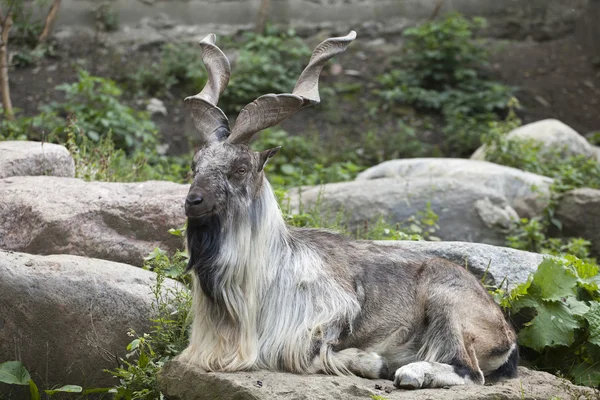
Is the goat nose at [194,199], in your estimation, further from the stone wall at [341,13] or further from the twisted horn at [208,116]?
the stone wall at [341,13]

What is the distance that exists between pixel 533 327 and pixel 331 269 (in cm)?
169

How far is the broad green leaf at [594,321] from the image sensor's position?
636 centimetres

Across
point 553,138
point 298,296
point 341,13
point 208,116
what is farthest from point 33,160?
point 341,13

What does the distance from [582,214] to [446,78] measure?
647 centimetres

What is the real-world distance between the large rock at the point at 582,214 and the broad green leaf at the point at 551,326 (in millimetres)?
4802

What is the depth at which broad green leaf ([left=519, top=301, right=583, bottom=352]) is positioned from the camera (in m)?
6.46

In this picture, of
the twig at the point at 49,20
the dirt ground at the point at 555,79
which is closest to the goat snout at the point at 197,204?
the twig at the point at 49,20

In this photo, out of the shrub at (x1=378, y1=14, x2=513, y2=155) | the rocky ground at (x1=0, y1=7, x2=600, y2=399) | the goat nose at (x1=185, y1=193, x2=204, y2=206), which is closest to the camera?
the goat nose at (x1=185, y1=193, x2=204, y2=206)

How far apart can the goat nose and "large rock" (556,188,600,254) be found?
7104 millimetres

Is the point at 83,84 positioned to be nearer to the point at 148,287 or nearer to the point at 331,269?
the point at 148,287

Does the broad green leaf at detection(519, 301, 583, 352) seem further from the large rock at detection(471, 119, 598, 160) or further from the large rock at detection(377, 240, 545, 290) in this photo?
the large rock at detection(471, 119, 598, 160)

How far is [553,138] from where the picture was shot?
14.0 m

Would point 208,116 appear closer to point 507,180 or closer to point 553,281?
point 553,281

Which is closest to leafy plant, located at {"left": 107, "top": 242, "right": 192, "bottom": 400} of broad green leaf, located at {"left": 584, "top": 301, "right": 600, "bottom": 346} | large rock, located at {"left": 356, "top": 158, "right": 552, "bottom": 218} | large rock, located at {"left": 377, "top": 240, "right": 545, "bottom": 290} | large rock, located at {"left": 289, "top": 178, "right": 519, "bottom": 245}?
large rock, located at {"left": 377, "top": 240, "right": 545, "bottom": 290}
